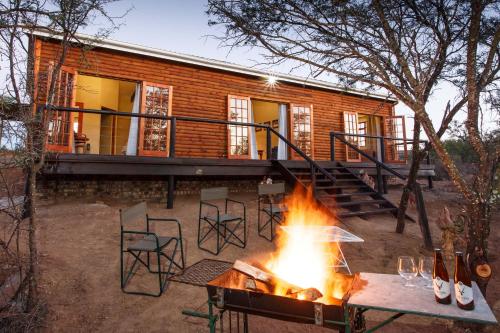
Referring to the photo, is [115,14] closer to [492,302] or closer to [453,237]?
[492,302]

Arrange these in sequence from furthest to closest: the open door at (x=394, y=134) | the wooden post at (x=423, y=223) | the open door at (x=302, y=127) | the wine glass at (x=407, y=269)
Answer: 1. the open door at (x=394, y=134)
2. the open door at (x=302, y=127)
3. the wooden post at (x=423, y=223)
4. the wine glass at (x=407, y=269)

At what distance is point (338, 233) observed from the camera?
12.0 ft

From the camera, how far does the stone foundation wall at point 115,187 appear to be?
6.57 meters

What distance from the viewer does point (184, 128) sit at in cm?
838

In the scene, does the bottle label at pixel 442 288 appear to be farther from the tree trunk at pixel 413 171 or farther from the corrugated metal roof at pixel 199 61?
the corrugated metal roof at pixel 199 61

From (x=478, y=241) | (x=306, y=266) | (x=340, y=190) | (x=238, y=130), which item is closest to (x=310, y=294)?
(x=306, y=266)

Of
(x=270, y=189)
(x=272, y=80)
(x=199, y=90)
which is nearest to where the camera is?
(x=270, y=189)

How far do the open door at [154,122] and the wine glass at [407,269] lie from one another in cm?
703

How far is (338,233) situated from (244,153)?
578 cm

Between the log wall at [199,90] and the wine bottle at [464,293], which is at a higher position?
the log wall at [199,90]

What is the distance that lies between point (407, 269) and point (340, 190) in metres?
5.34

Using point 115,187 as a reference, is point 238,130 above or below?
above

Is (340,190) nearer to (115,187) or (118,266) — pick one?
(118,266)

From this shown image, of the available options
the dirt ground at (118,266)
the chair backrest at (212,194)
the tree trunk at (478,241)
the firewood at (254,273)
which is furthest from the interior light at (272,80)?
the firewood at (254,273)
